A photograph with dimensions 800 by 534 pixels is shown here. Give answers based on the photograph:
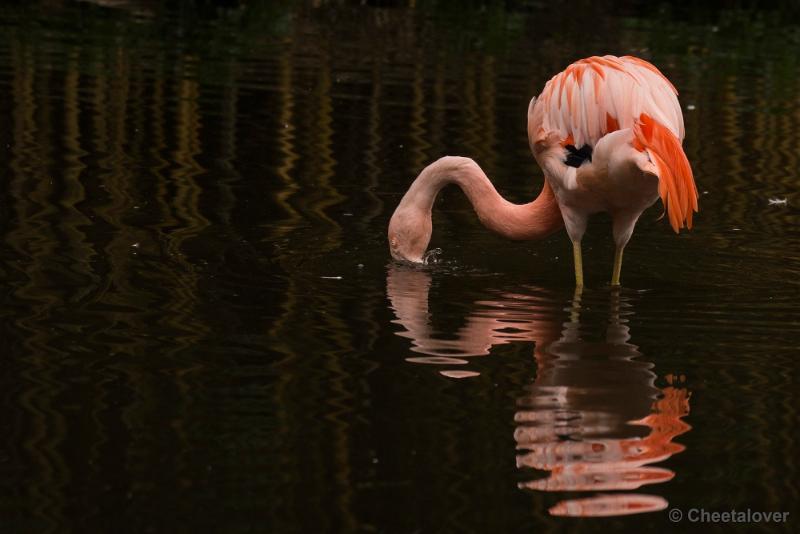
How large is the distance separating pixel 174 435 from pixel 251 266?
9.08 ft

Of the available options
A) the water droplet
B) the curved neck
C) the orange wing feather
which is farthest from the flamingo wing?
the water droplet

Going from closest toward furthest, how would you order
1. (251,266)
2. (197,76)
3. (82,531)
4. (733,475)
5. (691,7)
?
(82,531)
(733,475)
(251,266)
(197,76)
(691,7)

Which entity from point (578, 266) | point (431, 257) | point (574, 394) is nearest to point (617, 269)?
point (578, 266)

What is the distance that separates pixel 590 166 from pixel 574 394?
1900 millimetres

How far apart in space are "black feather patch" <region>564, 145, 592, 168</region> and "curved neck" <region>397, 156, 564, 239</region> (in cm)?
37

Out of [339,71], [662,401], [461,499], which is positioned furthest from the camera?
[339,71]

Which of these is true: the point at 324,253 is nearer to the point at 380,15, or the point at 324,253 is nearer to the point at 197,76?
the point at 197,76

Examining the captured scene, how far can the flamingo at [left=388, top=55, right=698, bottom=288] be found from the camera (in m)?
6.72

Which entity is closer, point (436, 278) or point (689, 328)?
point (689, 328)

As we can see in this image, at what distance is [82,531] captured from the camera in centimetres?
407

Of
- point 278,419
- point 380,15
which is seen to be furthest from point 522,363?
point 380,15

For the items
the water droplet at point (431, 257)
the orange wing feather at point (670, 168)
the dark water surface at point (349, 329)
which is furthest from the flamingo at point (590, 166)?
the dark water surface at point (349, 329)

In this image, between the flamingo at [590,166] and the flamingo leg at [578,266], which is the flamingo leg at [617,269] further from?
the flamingo leg at [578,266]

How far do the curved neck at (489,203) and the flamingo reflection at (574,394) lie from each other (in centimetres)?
45
